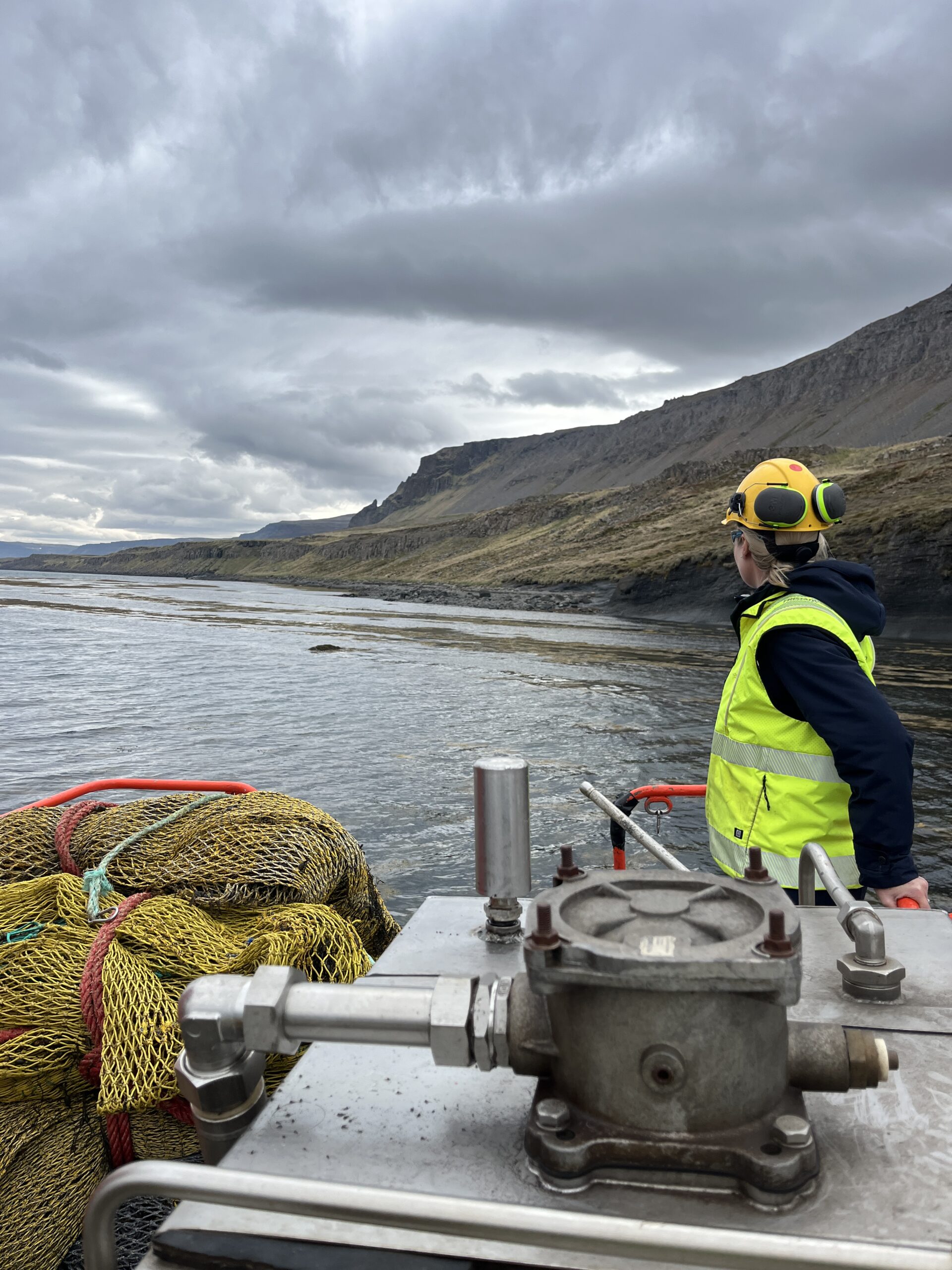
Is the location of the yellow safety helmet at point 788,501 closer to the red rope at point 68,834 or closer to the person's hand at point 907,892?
the person's hand at point 907,892

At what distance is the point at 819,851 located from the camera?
2486mm

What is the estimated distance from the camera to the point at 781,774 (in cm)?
328

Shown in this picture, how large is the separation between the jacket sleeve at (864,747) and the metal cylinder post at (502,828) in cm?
124

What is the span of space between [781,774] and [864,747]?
1.36 ft

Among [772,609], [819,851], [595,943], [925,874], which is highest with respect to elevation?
[772,609]

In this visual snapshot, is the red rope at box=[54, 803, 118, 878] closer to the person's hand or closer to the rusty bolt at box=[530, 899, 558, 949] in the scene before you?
the rusty bolt at box=[530, 899, 558, 949]

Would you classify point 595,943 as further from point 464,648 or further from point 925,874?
point 464,648

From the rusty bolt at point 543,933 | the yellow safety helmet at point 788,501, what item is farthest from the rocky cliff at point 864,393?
the rusty bolt at point 543,933

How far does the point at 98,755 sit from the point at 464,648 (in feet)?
66.1

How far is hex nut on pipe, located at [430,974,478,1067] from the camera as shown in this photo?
153 centimetres

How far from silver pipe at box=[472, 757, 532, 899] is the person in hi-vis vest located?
44.1 inches

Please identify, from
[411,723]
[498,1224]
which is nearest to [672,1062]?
[498,1224]

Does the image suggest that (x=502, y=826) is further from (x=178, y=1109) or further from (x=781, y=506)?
(x=781, y=506)

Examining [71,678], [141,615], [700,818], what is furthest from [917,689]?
[141,615]
